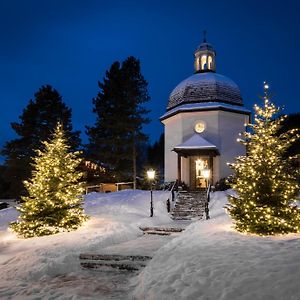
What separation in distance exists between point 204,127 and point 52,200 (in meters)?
14.9

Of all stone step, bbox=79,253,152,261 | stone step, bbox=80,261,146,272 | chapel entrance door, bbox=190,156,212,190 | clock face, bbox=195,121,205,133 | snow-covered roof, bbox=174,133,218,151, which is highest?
clock face, bbox=195,121,205,133

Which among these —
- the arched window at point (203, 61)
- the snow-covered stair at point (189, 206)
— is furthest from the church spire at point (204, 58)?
the snow-covered stair at point (189, 206)

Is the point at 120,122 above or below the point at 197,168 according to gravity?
above

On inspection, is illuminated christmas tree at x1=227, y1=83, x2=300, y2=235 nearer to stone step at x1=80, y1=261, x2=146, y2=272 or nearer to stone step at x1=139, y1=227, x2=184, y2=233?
stone step at x1=139, y1=227, x2=184, y2=233

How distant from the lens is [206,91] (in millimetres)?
27500

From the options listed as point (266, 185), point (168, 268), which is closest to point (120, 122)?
point (266, 185)

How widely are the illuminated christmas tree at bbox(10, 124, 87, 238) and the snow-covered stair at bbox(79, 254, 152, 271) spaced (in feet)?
14.7

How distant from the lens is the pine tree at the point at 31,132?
34.4 m

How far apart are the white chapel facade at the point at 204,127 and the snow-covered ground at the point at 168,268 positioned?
11.5 meters

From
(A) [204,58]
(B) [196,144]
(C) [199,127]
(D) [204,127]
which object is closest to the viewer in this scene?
(B) [196,144]

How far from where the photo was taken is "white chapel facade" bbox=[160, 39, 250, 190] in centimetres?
2631

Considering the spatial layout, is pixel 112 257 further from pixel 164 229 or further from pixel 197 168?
pixel 197 168

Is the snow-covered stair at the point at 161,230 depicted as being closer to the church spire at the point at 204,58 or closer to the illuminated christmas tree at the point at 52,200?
the illuminated christmas tree at the point at 52,200

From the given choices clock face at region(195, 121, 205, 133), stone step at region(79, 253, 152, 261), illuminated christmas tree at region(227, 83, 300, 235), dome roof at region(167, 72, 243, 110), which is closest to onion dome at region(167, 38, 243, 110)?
dome roof at region(167, 72, 243, 110)
